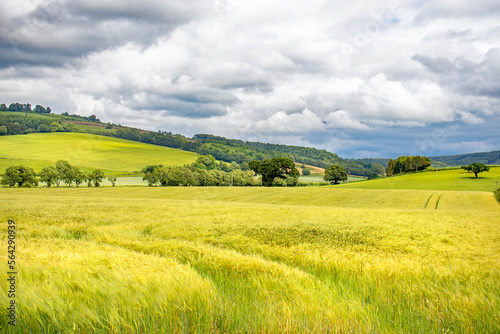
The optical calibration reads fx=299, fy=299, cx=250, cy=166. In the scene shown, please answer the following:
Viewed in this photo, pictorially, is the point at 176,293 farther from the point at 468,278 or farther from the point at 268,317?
the point at 468,278

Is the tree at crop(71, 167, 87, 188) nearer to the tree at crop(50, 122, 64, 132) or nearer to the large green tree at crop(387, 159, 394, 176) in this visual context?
the tree at crop(50, 122, 64, 132)

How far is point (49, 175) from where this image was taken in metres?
62.1

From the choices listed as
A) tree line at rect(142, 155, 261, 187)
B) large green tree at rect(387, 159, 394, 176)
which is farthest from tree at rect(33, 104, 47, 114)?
large green tree at rect(387, 159, 394, 176)

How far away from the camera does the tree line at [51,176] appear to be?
54062 millimetres

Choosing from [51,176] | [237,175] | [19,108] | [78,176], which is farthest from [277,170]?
[19,108]

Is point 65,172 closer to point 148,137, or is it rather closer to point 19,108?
point 148,137

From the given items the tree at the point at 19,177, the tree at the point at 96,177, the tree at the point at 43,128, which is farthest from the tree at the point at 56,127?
the tree at the point at 19,177

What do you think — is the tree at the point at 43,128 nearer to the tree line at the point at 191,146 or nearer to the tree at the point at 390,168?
the tree line at the point at 191,146

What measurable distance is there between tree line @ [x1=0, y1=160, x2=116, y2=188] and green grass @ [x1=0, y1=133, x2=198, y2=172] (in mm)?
14676

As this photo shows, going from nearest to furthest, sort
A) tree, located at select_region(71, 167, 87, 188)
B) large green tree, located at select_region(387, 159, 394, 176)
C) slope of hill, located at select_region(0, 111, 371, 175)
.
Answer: tree, located at select_region(71, 167, 87, 188) < slope of hill, located at select_region(0, 111, 371, 175) < large green tree, located at select_region(387, 159, 394, 176)

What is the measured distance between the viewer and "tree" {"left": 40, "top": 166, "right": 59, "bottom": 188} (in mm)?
61219

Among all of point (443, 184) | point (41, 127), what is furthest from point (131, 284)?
point (41, 127)

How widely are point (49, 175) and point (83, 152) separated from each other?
5676cm

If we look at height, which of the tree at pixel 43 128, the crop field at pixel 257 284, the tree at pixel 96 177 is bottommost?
the tree at pixel 96 177
